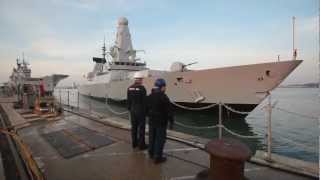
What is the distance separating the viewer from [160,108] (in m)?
3.68

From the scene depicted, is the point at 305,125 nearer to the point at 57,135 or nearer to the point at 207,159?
the point at 207,159

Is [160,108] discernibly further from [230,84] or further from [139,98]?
[230,84]

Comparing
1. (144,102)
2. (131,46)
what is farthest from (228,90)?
(131,46)

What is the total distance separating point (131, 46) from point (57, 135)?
69.4ft

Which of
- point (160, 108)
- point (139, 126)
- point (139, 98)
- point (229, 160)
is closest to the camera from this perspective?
point (229, 160)

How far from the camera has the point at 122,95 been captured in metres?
20.1

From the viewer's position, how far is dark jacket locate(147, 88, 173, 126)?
3.66 metres

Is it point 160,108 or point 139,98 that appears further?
point 139,98

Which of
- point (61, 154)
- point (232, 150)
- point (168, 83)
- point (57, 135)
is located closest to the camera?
point (232, 150)

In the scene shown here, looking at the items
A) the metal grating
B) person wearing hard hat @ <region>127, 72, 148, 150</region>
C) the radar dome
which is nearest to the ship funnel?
the radar dome

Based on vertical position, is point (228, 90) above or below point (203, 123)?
above

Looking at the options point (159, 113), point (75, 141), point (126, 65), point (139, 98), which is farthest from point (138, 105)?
point (126, 65)

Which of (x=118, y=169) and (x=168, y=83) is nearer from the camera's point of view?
(x=118, y=169)

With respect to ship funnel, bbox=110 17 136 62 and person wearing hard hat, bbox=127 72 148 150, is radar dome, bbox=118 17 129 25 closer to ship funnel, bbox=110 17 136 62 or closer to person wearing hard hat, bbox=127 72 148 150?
ship funnel, bbox=110 17 136 62
